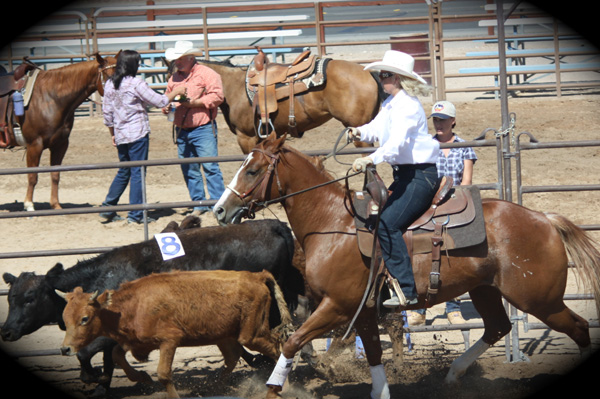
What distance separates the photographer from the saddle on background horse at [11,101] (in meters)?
10.9

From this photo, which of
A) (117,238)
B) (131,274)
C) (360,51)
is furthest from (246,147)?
(360,51)

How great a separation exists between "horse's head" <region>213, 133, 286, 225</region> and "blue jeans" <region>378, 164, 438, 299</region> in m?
0.83

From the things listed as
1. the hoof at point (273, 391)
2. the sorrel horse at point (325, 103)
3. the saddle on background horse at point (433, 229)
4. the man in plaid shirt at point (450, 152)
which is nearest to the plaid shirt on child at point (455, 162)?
the man in plaid shirt at point (450, 152)

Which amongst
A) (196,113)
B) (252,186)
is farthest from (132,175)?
(252,186)

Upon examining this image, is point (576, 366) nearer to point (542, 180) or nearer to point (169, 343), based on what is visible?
point (169, 343)

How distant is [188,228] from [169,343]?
1.63 m

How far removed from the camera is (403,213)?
5.45m

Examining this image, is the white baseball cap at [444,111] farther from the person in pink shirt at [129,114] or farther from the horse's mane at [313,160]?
the person in pink shirt at [129,114]

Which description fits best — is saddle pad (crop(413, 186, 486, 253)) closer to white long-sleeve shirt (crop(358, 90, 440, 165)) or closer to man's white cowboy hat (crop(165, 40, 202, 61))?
white long-sleeve shirt (crop(358, 90, 440, 165))

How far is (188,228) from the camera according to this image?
7066mm

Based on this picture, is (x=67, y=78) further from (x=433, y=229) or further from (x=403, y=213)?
(x=433, y=229)

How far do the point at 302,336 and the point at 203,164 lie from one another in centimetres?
435

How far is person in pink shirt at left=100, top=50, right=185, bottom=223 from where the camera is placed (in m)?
9.51


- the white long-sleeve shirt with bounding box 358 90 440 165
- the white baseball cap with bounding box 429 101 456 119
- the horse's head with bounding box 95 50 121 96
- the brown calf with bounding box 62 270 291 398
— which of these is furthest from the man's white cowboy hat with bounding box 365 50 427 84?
the horse's head with bounding box 95 50 121 96
